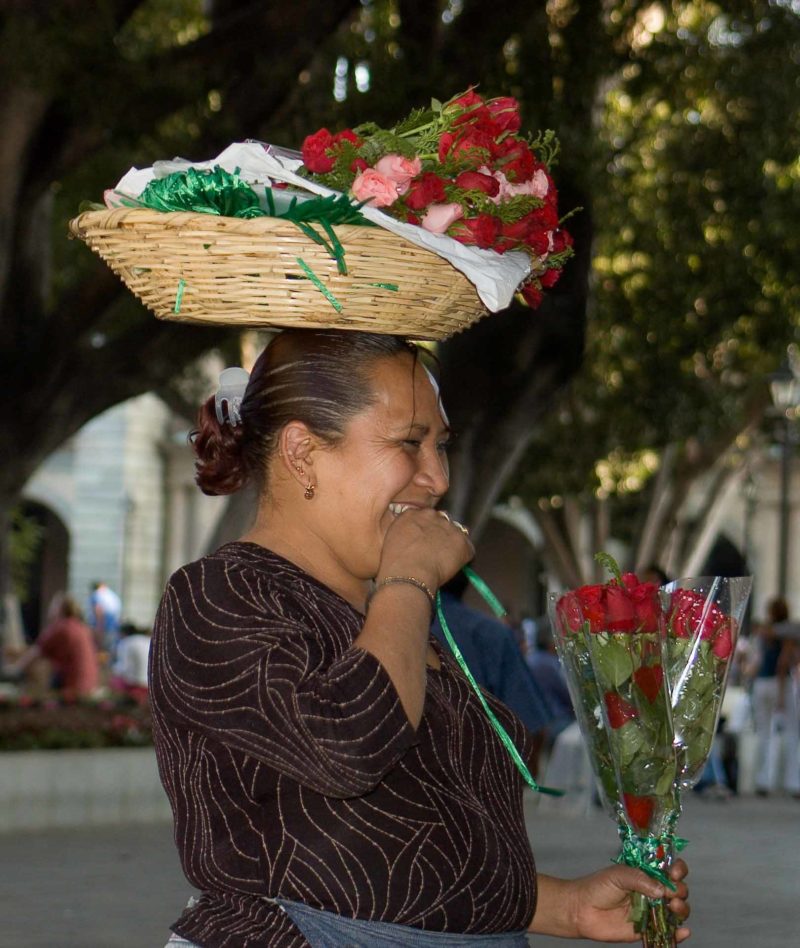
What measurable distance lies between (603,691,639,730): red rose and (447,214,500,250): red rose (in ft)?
2.57

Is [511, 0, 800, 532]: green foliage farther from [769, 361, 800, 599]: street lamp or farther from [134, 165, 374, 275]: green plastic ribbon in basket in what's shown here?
[134, 165, 374, 275]: green plastic ribbon in basket

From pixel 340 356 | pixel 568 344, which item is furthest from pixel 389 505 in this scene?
pixel 568 344

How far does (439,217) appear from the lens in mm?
2947

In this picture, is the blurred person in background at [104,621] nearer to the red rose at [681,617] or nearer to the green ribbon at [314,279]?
the red rose at [681,617]

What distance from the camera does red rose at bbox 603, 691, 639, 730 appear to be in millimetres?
3055

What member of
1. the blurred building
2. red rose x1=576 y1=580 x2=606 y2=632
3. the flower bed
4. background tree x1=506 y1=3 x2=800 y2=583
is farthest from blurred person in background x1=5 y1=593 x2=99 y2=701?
the blurred building

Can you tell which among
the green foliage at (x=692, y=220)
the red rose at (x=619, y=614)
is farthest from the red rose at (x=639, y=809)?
the green foliage at (x=692, y=220)

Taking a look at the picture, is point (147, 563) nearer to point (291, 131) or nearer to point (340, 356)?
point (291, 131)

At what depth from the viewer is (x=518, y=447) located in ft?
45.6

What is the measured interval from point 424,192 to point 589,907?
4.03ft

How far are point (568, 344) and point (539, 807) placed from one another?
13.9 feet

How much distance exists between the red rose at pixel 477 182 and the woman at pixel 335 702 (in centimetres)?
30

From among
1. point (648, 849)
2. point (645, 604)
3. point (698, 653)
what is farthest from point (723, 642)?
point (648, 849)

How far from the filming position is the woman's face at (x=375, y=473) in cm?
293
